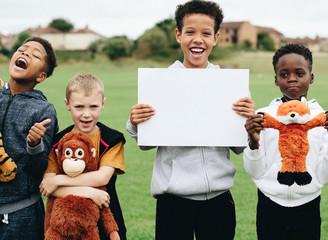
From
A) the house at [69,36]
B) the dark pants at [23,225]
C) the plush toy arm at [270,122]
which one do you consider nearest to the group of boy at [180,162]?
the dark pants at [23,225]

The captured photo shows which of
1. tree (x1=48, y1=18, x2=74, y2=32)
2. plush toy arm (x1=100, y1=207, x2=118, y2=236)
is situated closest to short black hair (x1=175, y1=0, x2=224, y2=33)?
plush toy arm (x1=100, y1=207, x2=118, y2=236)

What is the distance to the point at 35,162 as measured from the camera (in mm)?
2385

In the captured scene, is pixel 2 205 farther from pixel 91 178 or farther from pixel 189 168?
pixel 189 168

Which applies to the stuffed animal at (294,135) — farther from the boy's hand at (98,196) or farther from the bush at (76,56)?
the bush at (76,56)

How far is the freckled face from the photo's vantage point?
2.49 meters

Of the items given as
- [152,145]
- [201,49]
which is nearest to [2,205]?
[152,145]

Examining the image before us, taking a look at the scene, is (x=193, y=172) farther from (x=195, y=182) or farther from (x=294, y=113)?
(x=294, y=113)

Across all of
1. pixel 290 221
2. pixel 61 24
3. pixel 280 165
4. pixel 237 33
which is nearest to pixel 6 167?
pixel 280 165

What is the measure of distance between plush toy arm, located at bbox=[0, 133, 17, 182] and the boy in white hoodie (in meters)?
1.37

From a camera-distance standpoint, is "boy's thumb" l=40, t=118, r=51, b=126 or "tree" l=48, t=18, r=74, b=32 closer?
"boy's thumb" l=40, t=118, r=51, b=126

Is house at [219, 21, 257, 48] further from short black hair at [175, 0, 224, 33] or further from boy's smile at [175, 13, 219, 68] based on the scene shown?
boy's smile at [175, 13, 219, 68]

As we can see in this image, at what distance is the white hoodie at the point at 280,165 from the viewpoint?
2525mm

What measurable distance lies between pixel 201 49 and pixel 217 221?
3.52 feet

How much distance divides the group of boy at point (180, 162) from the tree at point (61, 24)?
97796mm
